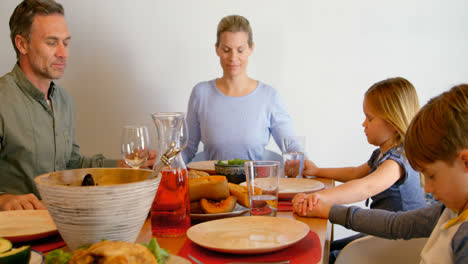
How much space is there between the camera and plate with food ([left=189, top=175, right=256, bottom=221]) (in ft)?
3.59

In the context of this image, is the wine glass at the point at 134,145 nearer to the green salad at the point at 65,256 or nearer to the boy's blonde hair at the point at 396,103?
the green salad at the point at 65,256

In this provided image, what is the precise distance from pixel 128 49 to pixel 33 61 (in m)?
1.11

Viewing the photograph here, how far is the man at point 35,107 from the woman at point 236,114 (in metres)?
0.77

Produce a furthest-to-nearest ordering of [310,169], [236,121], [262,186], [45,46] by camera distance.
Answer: [236,121] → [45,46] → [310,169] → [262,186]

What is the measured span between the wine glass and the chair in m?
0.61

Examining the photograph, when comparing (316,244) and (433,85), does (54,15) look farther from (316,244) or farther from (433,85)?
(433,85)

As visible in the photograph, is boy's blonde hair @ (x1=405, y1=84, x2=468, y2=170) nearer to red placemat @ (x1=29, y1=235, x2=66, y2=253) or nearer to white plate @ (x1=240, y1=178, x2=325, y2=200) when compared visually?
white plate @ (x1=240, y1=178, x2=325, y2=200)

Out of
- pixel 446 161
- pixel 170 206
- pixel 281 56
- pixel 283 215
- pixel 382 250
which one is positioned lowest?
pixel 382 250

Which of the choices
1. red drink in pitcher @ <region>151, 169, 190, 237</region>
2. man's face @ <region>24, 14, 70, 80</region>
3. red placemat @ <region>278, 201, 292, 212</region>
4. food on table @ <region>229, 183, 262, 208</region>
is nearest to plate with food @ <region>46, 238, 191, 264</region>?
red drink in pitcher @ <region>151, 169, 190, 237</region>

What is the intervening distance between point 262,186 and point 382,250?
0.43 metres

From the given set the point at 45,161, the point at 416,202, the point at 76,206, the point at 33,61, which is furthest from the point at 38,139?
the point at 416,202

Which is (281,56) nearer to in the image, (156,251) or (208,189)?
(208,189)

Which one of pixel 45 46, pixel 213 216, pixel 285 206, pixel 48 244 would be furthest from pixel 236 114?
pixel 48 244

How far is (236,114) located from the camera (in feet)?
8.70
